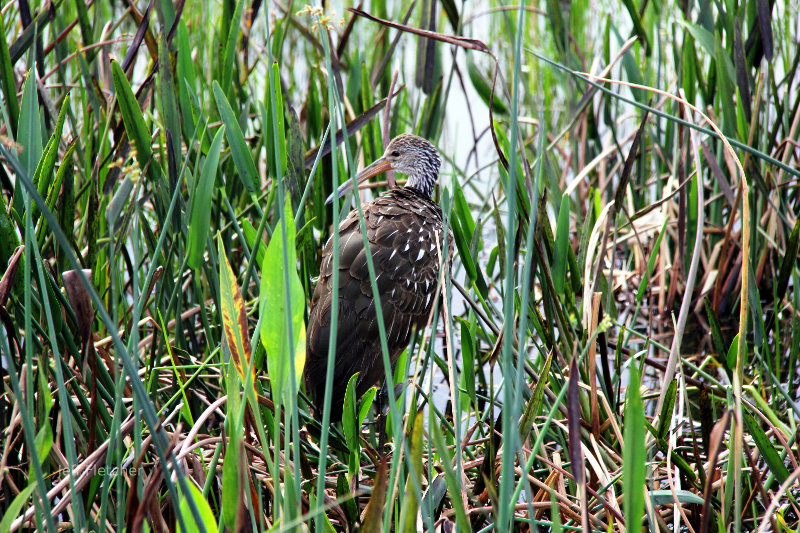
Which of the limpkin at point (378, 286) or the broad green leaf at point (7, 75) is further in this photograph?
the limpkin at point (378, 286)

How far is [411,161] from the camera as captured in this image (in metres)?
3.60

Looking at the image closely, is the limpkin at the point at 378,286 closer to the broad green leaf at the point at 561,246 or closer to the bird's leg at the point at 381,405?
the bird's leg at the point at 381,405

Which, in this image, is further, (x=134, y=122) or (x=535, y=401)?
(x=134, y=122)

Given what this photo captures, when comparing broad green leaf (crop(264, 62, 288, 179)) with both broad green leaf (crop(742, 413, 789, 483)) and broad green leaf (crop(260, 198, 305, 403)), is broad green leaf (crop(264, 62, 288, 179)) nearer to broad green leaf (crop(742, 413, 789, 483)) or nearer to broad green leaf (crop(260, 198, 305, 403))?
broad green leaf (crop(260, 198, 305, 403))

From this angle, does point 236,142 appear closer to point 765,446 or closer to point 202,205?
point 202,205

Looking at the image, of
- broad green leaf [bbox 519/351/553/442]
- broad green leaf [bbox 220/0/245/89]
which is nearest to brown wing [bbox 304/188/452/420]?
broad green leaf [bbox 220/0/245/89]

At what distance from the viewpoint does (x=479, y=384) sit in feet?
11.5

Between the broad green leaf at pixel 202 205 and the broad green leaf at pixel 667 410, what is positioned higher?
the broad green leaf at pixel 202 205

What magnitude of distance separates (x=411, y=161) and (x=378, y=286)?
81cm

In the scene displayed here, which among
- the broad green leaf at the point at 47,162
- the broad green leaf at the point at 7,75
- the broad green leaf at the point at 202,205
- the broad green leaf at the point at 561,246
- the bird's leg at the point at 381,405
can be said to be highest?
the broad green leaf at the point at 7,75

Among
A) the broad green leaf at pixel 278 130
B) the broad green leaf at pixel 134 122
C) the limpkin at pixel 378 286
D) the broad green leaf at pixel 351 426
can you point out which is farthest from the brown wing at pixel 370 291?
the broad green leaf at pixel 134 122

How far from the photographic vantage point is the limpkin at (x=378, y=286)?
279 centimetres

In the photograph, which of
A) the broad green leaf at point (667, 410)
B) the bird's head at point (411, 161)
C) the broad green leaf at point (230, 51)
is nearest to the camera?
the broad green leaf at point (667, 410)

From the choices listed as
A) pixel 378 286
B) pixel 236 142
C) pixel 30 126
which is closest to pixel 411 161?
pixel 378 286
